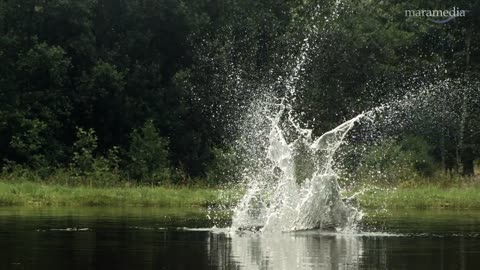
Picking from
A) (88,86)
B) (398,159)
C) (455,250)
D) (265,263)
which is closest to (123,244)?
(265,263)

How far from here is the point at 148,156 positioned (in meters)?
50.2

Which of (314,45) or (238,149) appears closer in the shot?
(238,149)

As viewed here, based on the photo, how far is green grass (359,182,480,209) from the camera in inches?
1490

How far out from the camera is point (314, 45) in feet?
190

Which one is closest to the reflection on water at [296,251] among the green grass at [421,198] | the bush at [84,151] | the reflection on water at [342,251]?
the reflection on water at [342,251]

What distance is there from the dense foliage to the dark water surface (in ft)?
56.2

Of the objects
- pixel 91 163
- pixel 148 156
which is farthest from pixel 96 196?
pixel 148 156

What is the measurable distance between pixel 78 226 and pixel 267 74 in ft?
105

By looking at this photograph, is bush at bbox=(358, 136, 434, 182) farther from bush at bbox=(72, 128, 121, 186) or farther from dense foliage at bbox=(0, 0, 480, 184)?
bush at bbox=(72, 128, 121, 186)

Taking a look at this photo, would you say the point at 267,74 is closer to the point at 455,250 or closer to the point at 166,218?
the point at 166,218

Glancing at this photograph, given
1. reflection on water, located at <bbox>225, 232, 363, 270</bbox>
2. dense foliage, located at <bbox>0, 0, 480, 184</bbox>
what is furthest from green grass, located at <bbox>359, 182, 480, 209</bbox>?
reflection on water, located at <bbox>225, 232, 363, 270</bbox>

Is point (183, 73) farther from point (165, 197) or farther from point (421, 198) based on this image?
point (421, 198)

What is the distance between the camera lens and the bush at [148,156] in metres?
49.0

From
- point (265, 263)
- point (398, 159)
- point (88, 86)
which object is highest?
point (88, 86)
